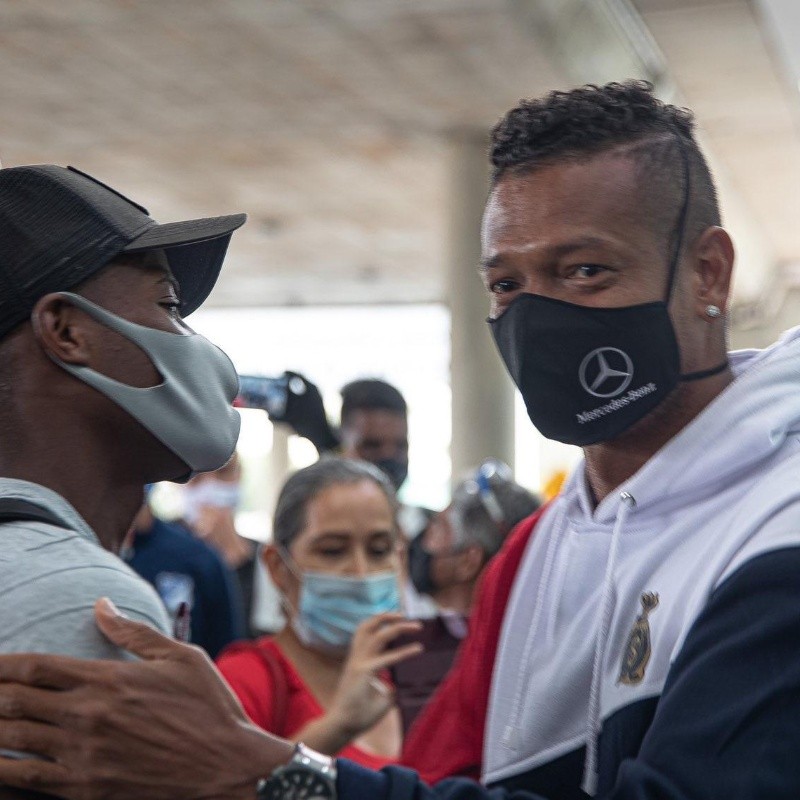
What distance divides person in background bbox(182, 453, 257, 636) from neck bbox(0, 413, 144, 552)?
3396 millimetres

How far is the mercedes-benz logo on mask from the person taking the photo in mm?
1854

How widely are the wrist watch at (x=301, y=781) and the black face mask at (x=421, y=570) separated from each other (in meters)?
2.40

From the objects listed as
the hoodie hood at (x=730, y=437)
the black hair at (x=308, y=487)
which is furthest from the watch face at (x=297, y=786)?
the black hair at (x=308, y=487)

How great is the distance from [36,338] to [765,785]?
3.44 ft

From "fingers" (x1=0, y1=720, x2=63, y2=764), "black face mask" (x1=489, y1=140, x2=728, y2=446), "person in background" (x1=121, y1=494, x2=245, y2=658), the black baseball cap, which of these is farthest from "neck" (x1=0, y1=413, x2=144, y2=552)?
"person in background" (x1=121, y1=494, x2=245, y2=658)

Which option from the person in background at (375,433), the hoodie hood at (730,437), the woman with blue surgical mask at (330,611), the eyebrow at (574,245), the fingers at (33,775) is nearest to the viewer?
the fingers at (33,775)

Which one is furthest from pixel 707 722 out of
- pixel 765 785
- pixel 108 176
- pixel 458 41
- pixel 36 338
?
pixel 108 176

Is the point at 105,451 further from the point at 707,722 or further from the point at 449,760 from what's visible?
the point at 449,760

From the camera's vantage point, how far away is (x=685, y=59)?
833 centimetres

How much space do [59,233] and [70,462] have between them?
0.30m

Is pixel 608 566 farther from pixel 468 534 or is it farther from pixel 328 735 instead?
pixel 468 534

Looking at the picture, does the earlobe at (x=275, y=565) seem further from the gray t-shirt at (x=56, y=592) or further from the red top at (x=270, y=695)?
the gray t-shirt at (x=56, y=592)

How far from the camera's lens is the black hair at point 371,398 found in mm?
5004

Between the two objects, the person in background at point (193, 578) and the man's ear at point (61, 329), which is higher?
the man's ear at point (61, 329)
